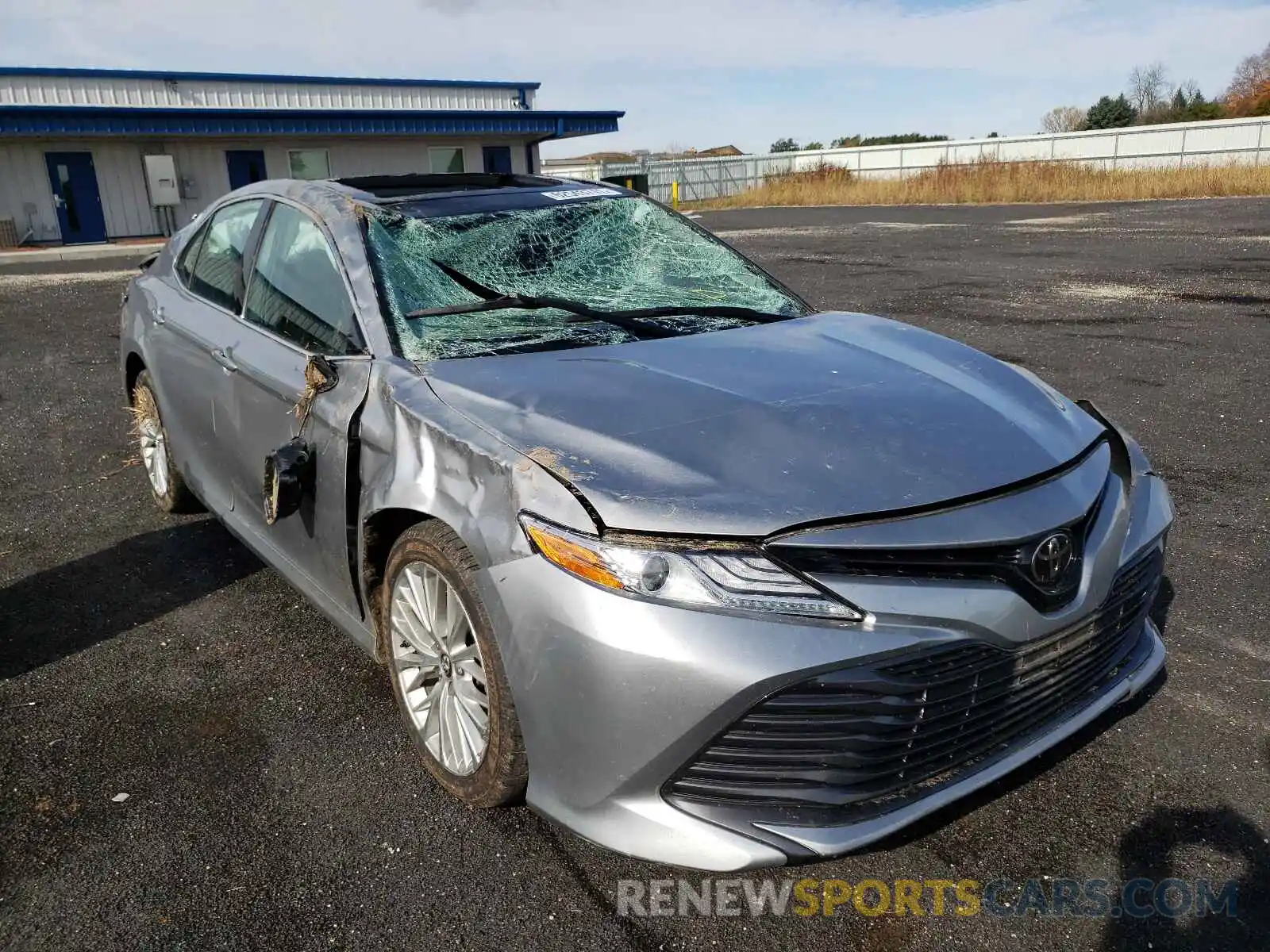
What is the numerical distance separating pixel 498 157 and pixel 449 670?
31912 millimetres

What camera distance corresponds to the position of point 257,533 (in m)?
3.61

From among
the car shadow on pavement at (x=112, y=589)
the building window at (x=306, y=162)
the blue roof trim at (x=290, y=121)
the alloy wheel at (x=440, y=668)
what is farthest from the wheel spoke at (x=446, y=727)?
the building window at (x=306, y=162)

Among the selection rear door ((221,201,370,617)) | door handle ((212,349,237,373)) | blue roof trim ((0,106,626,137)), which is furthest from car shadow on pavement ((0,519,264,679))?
blue roof trim ((0,106,626,137))

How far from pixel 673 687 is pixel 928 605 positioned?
551mm

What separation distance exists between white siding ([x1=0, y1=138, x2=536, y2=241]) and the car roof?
2203 centimetres

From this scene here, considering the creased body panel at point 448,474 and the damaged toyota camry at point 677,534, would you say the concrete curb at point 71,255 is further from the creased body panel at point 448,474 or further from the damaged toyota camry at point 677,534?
the creased body panel at point 448,474

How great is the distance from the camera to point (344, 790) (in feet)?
9.17

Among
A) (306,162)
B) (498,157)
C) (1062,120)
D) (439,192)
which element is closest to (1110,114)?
(1062,120)

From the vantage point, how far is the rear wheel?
4707mm

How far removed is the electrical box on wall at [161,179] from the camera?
26391 mm

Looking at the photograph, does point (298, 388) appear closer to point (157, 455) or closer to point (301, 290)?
point (301, 290)

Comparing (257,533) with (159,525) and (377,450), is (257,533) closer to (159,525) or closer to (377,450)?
(377,450)

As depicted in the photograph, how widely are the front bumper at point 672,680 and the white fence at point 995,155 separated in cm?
3424

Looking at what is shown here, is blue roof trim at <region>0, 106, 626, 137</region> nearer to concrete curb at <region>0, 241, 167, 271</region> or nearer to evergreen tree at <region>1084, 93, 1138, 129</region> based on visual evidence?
concrete curb at <region>0, 241, 167, 271</region>
